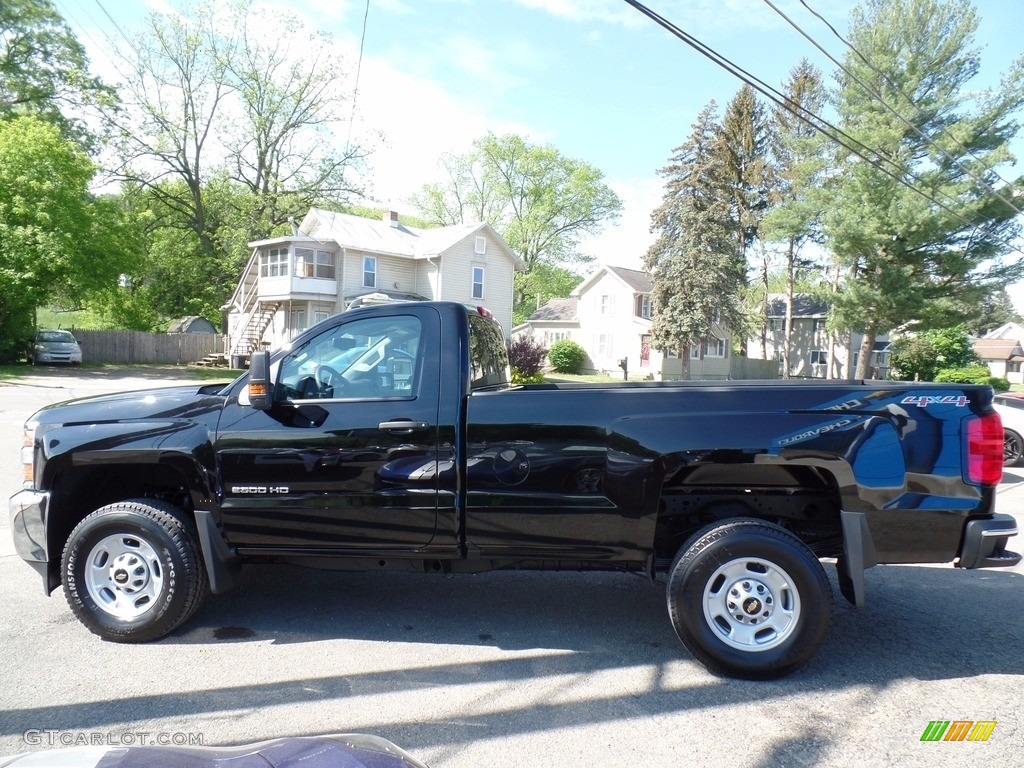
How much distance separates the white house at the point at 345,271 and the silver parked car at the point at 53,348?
7615mm

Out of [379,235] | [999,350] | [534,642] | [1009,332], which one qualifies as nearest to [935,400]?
[534,642]

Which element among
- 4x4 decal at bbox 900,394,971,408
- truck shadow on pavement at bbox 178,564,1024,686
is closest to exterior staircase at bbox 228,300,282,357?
truck shadow on pavement at bbox 178,564,1024,686

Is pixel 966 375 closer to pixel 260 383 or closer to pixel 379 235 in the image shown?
pixel 379 235

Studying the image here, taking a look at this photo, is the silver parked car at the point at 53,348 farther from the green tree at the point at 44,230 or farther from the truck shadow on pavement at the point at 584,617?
the truck shadow on pavement at the point at 584,617

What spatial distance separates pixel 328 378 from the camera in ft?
14.3

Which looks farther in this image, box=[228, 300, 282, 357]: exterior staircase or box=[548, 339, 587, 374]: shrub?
box=[548, 339, 587, 374]: shrub

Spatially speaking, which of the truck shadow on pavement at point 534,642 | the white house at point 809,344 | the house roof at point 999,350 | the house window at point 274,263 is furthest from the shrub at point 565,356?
the house roof at point 999,350

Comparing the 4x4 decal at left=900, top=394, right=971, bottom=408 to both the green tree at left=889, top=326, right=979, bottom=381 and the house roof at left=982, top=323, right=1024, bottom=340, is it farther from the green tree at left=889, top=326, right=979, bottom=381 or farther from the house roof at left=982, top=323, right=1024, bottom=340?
the house roof at left=982, top=323, right=1024, bottom=340

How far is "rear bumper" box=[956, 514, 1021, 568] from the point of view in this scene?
3.88 metres

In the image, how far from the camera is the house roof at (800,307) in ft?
165

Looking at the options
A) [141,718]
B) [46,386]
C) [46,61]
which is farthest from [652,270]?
[141,718]

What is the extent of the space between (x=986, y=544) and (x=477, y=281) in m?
37.3

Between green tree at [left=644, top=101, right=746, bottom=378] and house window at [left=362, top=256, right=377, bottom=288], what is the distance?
49.2ft

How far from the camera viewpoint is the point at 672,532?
14.8 feet
